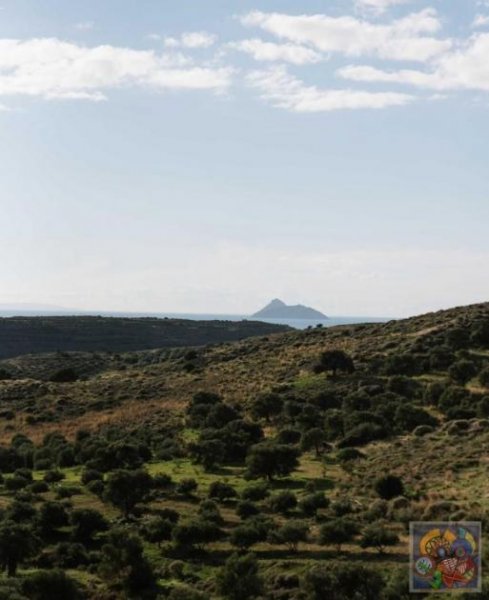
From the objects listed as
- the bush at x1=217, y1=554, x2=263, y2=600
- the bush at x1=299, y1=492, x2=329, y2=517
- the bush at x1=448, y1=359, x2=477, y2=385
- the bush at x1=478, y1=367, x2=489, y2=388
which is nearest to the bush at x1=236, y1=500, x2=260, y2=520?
the bush at x1=299, y1=492, x2=329, y2=517

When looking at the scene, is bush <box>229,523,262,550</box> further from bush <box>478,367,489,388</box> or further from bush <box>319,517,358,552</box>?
bush <box>478,367,489,388</box>

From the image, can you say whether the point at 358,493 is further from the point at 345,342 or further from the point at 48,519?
the point at 345,342

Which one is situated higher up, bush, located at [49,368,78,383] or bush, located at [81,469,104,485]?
bush, located at [49,368,78,383]

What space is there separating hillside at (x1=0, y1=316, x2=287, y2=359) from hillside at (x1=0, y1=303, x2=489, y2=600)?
3267 inches

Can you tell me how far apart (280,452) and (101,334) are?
14492cm

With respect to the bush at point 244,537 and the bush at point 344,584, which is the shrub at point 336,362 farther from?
the bush at point 344,584

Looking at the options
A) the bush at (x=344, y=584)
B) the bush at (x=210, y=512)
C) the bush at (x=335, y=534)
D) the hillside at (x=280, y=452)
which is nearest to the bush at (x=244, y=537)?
the hillside at (x=280, y=452)

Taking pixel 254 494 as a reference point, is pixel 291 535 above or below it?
above

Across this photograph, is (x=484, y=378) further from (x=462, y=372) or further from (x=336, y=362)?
(x=336, y=362)

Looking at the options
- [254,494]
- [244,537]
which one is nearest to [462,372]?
[254,494]

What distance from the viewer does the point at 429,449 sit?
40.2m

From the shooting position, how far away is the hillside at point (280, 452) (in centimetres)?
2517

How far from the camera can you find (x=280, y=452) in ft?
123

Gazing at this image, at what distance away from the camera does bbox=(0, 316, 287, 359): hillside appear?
16525 cm
